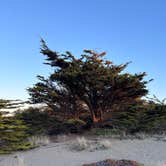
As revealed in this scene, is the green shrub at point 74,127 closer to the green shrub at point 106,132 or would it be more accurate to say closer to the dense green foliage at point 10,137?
the green shrub at point 106,132

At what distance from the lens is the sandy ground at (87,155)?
7.84m

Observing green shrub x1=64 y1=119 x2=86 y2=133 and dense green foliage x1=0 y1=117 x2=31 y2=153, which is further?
green shrub x1=64 y1=119 x2=86 y2=133

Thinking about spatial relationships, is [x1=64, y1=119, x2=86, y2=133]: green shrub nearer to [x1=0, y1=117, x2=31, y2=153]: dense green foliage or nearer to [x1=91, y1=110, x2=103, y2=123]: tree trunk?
[x1=91, y1=110, x2=103, y2=123]: tree trunk

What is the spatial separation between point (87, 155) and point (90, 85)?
4704 millimetres

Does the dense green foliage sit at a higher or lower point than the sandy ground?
higher

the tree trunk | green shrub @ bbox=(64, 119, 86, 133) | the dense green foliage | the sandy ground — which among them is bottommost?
the sandy ground

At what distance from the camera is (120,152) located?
8547 millimetres

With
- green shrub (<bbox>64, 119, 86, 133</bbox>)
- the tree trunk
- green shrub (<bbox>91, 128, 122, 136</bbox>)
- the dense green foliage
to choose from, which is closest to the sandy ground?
the dense green foliage

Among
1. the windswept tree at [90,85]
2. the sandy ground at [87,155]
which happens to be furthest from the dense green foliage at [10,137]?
the windswept tree at [90,85]

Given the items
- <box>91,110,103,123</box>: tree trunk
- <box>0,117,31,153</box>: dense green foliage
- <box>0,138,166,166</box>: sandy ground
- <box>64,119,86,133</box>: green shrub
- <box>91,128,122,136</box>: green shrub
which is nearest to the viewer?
<box>0,138,166,166</box>: sandy ground

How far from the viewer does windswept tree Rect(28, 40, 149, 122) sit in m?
12.2

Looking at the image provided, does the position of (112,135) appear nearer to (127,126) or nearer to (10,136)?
(127,126)

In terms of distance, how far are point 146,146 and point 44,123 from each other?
211 inches

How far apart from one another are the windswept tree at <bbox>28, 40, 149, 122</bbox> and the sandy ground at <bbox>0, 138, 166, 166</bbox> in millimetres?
3266
